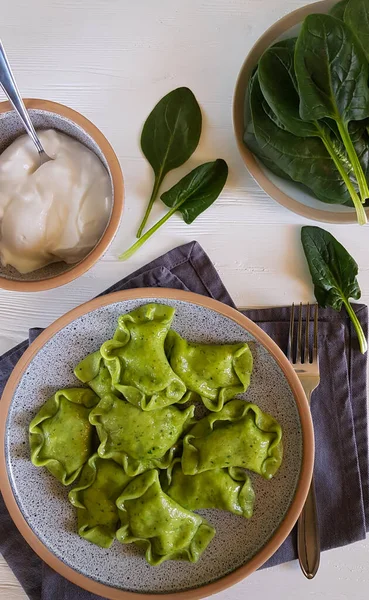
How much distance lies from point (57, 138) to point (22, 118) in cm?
10

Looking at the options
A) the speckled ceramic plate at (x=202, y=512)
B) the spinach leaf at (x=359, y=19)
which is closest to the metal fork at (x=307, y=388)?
the speckled ceramic plate at (x=202, y=512)

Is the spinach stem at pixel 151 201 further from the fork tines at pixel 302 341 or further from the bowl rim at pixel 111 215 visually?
the fork tines at pixel 302 341

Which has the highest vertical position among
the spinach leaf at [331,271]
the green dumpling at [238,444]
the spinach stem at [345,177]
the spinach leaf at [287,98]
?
the spinach leaf at [287,98]

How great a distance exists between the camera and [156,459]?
1314mm

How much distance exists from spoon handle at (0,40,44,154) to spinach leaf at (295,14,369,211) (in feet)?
1.72

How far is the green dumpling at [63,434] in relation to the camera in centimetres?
128

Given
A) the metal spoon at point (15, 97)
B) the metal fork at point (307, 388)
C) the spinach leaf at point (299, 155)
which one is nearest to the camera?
the metal spoon at point (15, 97)

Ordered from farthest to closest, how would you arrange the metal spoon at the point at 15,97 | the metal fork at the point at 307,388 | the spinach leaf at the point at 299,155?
the metal fork at the point at 307,388, the spinach leaf at the point at 299,155, the metal spoon at the point at 15,97

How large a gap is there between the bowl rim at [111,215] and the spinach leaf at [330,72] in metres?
0.38

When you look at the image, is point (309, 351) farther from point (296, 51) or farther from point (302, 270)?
point (296, 51)

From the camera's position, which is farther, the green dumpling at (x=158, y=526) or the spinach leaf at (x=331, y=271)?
the spinach leaf at (x=331, y=271)

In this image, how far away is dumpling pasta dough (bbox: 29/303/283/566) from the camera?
1274mm

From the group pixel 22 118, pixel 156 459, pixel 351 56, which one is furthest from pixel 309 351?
pixel 22 118

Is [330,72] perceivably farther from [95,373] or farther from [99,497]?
[99,497]
